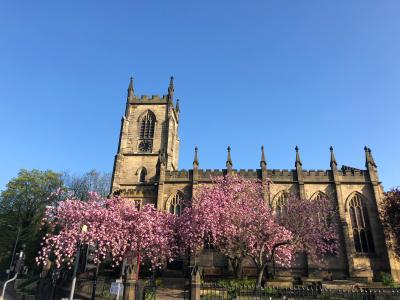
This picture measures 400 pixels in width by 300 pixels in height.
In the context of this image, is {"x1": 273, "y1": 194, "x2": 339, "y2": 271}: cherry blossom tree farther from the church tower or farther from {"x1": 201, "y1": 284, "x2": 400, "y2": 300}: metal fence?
the church tower

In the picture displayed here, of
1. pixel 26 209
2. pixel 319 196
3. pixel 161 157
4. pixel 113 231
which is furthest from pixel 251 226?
pixel 26 209

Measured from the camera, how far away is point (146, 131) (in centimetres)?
4162

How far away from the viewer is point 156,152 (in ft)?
130

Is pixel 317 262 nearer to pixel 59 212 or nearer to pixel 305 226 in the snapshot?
pixel 305 226

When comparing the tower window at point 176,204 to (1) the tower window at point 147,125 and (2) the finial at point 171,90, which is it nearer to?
(1) the tower window at point 147,125

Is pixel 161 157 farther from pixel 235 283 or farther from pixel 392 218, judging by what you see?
pixel 392 218

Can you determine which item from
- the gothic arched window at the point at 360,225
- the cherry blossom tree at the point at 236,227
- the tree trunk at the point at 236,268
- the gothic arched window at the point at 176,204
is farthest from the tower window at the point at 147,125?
the gothic arched window at the point at 360,225

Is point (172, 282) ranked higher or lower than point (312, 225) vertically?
lower

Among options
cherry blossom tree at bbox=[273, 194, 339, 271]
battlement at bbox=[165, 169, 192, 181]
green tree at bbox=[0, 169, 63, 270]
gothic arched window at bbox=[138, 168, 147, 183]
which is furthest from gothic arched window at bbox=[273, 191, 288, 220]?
green tree at bbox=[0, 169, 63, 270]

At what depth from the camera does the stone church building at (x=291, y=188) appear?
29.7 meters

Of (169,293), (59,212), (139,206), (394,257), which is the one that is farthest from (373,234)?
(59,212)

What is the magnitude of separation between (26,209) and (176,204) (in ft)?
80.3

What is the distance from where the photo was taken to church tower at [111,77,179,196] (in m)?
37.3

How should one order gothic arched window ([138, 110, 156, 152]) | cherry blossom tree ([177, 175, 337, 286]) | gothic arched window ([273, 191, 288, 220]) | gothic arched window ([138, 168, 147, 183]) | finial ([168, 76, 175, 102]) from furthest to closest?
finial ([168, 76, 175, 102]) < gothic arched window ([138, 110, 156, 152]) < gothic arched window ([138, 168, 147, 183]) < gothic arched window ([273, 191, 288, 220]) < cherry blossom tree ([177, 175, 337, 286])
